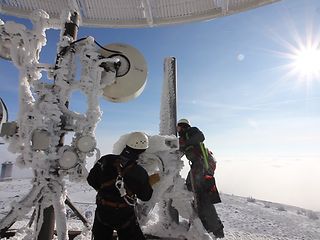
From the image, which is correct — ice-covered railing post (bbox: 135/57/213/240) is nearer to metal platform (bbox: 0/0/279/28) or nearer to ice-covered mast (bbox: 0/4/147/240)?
ice-covered mast (bbox: 0/4/147/240)

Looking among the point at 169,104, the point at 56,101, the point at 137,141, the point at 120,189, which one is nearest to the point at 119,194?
the point at 120,189

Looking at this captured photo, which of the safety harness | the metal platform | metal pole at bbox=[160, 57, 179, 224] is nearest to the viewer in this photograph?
the safety harness

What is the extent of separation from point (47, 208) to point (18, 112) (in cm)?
186

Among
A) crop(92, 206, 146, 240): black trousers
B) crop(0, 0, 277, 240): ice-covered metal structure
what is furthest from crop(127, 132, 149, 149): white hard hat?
crop(0, 0, 277, 240): ice-covered metal structure

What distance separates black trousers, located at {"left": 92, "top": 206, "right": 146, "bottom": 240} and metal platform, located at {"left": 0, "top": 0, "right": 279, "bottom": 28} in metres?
5.07

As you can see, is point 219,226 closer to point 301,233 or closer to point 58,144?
point 58,144

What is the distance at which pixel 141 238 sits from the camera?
373 centimetres

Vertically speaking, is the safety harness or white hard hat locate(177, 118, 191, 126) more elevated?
white hard hat locate(177, 118, 191, 126)

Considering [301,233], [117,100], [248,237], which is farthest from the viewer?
[301,233]

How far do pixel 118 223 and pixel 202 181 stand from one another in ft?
8.58

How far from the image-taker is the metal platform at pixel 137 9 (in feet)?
21.6

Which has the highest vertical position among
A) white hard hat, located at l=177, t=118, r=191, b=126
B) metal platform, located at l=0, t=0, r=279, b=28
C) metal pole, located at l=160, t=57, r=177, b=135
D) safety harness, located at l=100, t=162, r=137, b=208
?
metal platform, located at l=0, t=0, r=279, b=28

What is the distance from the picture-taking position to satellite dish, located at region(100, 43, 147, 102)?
17.8 ft

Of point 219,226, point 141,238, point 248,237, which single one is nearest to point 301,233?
point 248,237
